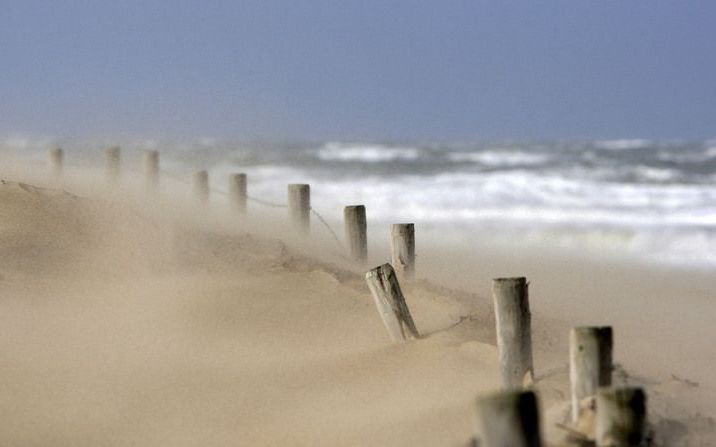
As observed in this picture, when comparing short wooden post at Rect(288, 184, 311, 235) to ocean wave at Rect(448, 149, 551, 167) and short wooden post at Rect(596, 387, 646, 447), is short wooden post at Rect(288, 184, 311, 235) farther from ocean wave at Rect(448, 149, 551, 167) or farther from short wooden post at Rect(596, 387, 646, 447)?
ocean wave at Rect(448, 149, 551, 167)

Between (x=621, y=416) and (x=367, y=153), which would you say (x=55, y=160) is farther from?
(x=367, y=153)

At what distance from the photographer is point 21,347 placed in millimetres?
9523

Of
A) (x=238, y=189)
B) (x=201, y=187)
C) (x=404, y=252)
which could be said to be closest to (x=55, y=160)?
(x=201, y=187)

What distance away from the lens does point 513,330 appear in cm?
767

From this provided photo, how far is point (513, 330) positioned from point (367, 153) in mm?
47051

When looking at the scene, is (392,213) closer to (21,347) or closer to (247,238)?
(247,238)

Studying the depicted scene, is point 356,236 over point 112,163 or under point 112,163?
under

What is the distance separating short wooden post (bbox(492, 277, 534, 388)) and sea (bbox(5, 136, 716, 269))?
10249 mm

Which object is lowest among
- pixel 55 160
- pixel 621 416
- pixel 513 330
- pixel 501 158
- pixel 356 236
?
pixel 621 416

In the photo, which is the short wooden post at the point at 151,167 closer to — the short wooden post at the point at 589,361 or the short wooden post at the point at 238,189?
the short wooden post at the point at 238,189

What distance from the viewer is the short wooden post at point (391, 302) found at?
8.98 meters

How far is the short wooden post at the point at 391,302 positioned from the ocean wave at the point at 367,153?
40793 mm

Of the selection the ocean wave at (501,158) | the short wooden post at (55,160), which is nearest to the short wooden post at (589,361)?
the short wooden post at (55,160)

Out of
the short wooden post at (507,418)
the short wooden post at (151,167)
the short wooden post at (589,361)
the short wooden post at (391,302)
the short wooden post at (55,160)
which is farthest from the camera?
the short wooden post at (55,160)
